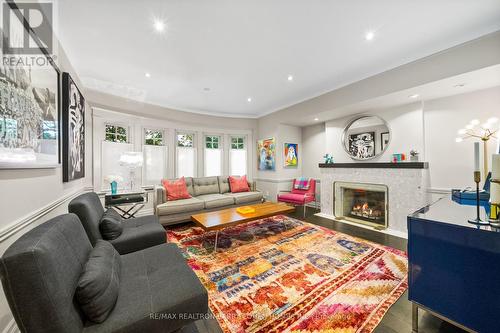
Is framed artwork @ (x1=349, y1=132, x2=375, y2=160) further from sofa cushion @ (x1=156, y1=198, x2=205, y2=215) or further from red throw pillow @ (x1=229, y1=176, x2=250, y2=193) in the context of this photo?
sofa cushion @ (x1=156, y1=198, x2=205, y2=215)

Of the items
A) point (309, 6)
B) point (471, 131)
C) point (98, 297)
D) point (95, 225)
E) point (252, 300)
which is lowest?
point (252, 300)

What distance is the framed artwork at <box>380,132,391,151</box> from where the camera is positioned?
3.59 m

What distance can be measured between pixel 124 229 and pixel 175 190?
5.74 feet

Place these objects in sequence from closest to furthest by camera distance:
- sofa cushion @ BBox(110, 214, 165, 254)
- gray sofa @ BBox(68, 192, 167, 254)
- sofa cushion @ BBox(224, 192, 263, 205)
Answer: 1. gray sofa @ BBox(68, 192, 167, 254)
2. sofa cushion @ BBox(110, 214, 165, 254)
3. sofa cushion @ BBox(224, 192, 263, 205)

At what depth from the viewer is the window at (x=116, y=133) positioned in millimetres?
3945

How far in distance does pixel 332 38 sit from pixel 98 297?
10.3ft

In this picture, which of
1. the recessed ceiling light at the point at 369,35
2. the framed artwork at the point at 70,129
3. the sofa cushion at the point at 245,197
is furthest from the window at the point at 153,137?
the recessed ceiling light at the point at 369,35

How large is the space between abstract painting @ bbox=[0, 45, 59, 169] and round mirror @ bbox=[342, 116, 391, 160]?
15.4 ft

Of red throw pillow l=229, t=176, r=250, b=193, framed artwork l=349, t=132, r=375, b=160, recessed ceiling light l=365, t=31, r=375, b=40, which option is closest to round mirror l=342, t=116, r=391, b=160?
framed artwork l=349, t=132, r=375, b=160

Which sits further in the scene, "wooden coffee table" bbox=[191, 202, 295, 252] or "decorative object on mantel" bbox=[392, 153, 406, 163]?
"decorative object on mantel" bbox=[392, 153, 406, 163]

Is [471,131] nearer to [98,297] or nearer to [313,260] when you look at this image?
[313,260]

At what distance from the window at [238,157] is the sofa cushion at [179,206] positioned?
1955 millimetres

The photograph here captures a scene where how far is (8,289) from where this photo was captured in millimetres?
695

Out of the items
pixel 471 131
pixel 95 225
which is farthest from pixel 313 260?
pixel 471 131
